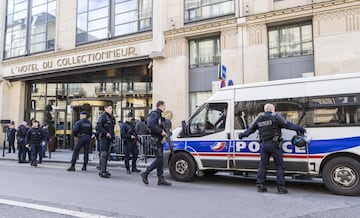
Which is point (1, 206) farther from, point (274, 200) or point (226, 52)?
point (226, 52)

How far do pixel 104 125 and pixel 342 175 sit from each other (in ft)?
19.9

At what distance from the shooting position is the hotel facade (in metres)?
12.9

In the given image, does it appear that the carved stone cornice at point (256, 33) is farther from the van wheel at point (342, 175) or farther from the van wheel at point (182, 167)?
the van wheel at point (342, 175)

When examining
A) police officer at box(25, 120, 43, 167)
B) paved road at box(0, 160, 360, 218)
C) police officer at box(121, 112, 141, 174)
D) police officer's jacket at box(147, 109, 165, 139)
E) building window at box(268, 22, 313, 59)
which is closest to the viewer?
paved road at box(0, 160, 360, 218)

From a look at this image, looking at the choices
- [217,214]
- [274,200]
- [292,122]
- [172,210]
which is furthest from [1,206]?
[292,122]

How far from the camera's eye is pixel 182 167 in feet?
27.1

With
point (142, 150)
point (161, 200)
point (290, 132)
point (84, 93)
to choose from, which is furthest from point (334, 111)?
point (84, 93)

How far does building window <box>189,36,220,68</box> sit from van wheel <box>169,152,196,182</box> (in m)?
7.60

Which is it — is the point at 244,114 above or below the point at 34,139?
above

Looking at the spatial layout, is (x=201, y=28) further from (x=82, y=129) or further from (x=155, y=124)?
(x=155, y=124)

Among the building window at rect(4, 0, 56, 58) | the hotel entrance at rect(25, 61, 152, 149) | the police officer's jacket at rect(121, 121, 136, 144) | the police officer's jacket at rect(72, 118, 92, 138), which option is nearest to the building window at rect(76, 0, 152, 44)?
the hotel entrance at rect(25, 61, 152, 149)

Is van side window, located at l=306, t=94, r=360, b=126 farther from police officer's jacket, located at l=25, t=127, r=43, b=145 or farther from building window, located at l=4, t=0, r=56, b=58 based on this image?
building window, located at l=4, t=0, r=56, b=58

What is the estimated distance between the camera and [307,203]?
5777 mm

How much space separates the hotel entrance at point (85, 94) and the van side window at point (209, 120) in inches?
364
